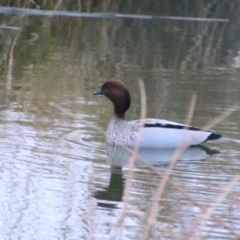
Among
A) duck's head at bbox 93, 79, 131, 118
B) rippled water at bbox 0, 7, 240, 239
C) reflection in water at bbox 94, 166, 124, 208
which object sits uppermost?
duck's head at bbox 93, 79, 131, 118

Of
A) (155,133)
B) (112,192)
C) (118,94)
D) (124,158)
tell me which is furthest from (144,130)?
(112,192)

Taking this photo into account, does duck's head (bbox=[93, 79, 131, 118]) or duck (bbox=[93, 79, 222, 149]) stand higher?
duck's head (bbox=[93, 79, 131, 118])

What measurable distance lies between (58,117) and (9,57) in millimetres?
4216

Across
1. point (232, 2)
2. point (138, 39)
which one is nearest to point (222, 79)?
point (138, 39)

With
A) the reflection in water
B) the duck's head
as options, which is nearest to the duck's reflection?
the reflection in water

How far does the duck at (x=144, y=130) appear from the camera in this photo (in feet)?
28.9

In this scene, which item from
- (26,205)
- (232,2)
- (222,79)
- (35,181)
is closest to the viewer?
(26,205)

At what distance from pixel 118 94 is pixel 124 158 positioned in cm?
100

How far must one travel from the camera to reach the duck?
8.81m

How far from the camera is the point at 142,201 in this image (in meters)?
6.83

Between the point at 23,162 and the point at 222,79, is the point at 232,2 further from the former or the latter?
the point at 23,162

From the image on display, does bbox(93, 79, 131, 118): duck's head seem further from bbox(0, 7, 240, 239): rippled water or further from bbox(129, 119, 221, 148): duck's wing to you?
bbox(129, 119, 221, 148): duck's wing

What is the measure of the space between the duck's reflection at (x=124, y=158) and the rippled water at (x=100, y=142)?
0.01 meters

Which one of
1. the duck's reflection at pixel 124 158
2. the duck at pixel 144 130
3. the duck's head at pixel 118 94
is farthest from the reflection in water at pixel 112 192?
the duck's head at pixel 118 94
